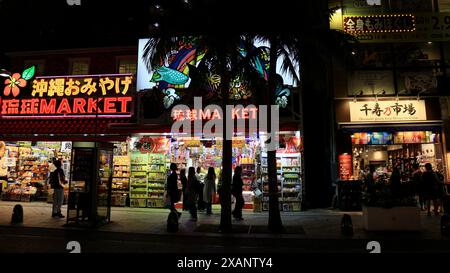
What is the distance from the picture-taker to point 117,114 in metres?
Answer: 16.6

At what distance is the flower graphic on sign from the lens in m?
17.6

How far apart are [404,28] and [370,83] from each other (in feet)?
9.38

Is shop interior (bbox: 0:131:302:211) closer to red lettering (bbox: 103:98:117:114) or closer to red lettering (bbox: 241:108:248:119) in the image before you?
red lettering (bbox: 241:108:248:119)

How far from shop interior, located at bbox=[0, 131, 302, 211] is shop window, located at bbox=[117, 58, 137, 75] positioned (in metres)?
4.07

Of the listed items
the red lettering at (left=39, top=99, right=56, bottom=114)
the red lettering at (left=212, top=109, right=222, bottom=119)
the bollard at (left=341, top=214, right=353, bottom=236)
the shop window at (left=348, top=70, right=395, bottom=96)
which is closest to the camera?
the bollard at (left=341, top=214, right=353, bottom=236)

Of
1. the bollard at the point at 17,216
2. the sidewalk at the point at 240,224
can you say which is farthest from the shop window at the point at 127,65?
the bollard at the point at 17,216

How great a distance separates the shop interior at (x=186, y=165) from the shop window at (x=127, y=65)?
4.07 m

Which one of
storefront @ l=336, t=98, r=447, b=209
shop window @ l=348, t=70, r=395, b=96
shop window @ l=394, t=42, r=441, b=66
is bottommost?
storefront @ l=336, t=98, r=447, b=209

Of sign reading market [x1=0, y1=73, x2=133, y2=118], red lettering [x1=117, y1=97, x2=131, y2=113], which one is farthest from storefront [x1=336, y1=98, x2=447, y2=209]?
sign reading market [x1=0, y1=73, x2=133, y2=118]

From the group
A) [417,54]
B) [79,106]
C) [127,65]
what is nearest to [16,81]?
[79,106]

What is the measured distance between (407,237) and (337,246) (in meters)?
2.17

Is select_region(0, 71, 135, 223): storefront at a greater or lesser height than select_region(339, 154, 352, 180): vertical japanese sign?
greater

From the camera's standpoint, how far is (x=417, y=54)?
54.6 feet

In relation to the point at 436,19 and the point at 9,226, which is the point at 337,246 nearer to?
the point at 9,226
